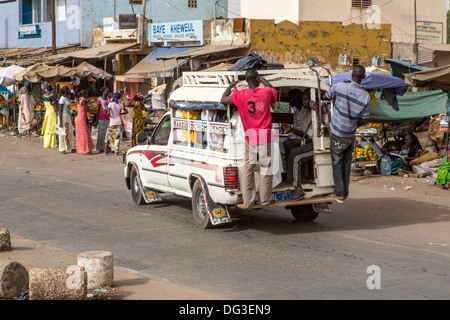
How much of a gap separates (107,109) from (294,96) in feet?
36.8

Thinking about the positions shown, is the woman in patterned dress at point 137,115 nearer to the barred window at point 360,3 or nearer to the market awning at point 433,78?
the market awning at point 433,78

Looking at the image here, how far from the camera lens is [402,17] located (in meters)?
33.2

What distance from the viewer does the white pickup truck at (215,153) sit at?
9219 mm

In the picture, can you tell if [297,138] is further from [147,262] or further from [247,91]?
[147,262]

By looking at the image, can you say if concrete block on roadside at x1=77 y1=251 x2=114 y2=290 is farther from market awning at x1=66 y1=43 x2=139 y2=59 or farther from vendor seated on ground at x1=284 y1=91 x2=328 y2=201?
market awning at x1=66 y1=43 x2=139 y2=59

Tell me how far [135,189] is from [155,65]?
1635cm

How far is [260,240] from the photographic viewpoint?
9102 millimetres

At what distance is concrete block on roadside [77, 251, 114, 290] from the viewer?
6.68m

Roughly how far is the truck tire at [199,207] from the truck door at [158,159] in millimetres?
983

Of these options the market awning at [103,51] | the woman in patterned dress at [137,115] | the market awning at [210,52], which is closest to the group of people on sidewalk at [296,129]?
the woman in patterned dress at [137,115]

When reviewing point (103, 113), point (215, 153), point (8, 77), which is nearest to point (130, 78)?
point (8, 77)

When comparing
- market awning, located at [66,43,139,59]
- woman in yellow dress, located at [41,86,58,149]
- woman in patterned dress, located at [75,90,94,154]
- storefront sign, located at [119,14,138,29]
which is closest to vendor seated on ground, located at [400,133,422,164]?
woman in patterned dress, located at [75,90,94,154]

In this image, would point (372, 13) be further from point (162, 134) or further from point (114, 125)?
point (162, 134)
